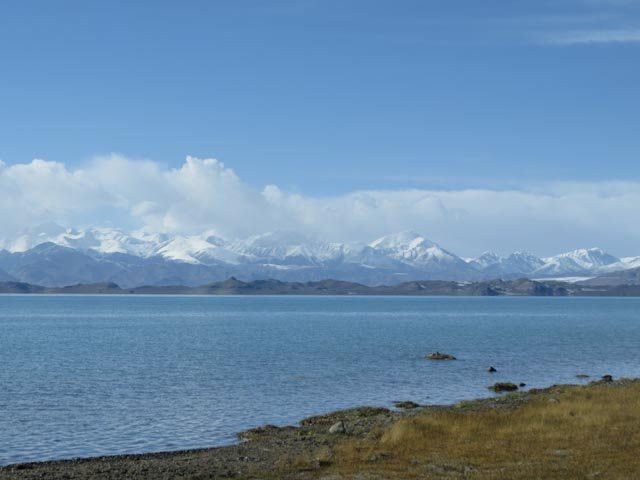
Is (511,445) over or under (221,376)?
over

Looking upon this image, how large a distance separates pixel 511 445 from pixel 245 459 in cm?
1137

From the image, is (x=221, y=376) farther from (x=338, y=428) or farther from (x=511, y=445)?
(x=511, y=445)

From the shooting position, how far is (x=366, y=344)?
11825 centimetres

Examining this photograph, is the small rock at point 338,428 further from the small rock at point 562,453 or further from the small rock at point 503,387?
the small rock at point 503,387

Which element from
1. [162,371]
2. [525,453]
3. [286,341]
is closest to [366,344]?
[286,341]

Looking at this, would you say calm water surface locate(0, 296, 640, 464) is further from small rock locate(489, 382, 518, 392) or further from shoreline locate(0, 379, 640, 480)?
shoreline locate(0, 379, 640, 480)

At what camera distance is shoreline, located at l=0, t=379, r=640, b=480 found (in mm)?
32562

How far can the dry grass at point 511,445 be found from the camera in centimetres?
2895

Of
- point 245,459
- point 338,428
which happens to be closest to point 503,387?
point 338,428

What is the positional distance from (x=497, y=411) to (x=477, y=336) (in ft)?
319

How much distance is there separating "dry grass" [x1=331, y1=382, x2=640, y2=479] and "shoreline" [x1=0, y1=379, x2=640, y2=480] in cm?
184

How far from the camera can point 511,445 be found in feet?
114

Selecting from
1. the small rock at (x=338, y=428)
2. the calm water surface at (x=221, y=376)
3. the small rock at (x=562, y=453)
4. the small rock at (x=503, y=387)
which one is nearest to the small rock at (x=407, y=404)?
the calm water surface at (x=221, y=376)

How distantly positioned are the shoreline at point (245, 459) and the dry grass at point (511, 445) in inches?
72.3
